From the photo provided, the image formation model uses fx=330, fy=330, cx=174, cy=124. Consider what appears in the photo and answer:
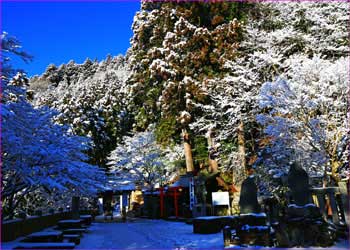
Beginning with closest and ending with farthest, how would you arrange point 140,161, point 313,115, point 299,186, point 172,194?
point 299,186 → point 313,115 → point 172,194 → point 140,161

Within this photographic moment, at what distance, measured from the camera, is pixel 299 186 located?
29.0ft

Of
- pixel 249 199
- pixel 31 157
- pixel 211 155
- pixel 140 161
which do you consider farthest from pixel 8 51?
pixel 140 161

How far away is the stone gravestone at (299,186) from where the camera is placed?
8.73m

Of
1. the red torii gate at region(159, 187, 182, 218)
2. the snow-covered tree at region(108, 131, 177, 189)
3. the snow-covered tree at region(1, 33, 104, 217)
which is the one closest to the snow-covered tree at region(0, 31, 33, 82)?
the snow-covered tree at region(1, 33, 104, 217)

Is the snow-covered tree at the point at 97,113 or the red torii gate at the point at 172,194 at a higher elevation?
the snow-covered tree at the point at 97,113

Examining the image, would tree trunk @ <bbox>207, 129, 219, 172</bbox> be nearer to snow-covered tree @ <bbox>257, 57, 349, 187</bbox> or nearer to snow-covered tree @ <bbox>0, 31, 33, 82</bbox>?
snow-covered tree @ <bbox>257, 57, 349, 187</bbox>

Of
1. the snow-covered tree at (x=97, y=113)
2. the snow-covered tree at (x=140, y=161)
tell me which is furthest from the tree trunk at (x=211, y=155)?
the snow-covered tree at (x=97, y=113)

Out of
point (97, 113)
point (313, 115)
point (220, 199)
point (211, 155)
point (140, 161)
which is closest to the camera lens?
point (313, 115)

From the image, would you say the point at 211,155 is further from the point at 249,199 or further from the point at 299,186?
the point at 299,186

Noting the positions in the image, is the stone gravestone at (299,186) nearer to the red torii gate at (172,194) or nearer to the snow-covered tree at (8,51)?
the snow-covered tree at (8,51)

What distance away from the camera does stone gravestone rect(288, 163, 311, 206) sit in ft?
28.7

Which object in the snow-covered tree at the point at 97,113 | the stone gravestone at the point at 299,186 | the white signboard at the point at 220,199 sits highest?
the snow-covered tree at the point at 97,113

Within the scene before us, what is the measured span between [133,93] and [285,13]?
39.2 feet

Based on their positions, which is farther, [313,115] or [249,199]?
[313,115]
